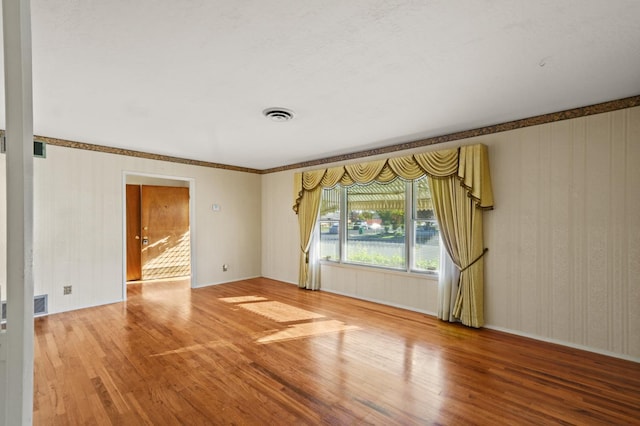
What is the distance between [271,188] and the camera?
678 cm

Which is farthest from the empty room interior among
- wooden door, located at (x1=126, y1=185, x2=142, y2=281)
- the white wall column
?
wooden door, located at (x1=126, y1=185, x2=142, y2=281)

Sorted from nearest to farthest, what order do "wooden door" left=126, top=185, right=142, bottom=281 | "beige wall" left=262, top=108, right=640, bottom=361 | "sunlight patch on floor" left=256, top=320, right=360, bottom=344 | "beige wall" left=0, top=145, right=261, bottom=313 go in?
"beige wall" left=262, top=108, right=640, bottom=361 < "sunlight patch on floor" left=256, top=320, right=360, bottom=344 < "beige wall" left=0, top=145, right=261, bottom=313 < "wooden door" left=126, top=185, right=142, bottom=281

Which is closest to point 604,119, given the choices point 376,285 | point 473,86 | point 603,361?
point 473,86

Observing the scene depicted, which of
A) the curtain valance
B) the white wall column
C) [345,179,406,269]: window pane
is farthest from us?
→ [345,179,406,269]: window pane

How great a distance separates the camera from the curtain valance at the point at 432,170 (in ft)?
12.0

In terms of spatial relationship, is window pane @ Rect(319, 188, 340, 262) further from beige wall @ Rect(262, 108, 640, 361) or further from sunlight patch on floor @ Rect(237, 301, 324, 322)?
beige wall @ Rect(262, 108, 640, 361)

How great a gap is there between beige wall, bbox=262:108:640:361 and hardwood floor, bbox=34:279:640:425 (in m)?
0.30

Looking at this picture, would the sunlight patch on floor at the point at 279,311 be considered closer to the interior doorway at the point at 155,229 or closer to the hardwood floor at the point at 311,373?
the hardwood floor at the point at 311,373

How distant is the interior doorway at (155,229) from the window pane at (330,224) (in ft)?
9.39

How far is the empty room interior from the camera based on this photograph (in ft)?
5.77

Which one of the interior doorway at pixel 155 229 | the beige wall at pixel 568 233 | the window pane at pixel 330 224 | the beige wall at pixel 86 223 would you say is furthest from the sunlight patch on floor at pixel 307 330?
the interior doorway at pixel 155 229

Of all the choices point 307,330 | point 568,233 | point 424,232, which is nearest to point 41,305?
point 307,330

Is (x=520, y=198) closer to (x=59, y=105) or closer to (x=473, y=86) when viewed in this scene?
(x=473, y=86)

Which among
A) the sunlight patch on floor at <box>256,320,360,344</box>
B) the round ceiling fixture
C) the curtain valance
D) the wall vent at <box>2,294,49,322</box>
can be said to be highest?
the round ceiling fixture
